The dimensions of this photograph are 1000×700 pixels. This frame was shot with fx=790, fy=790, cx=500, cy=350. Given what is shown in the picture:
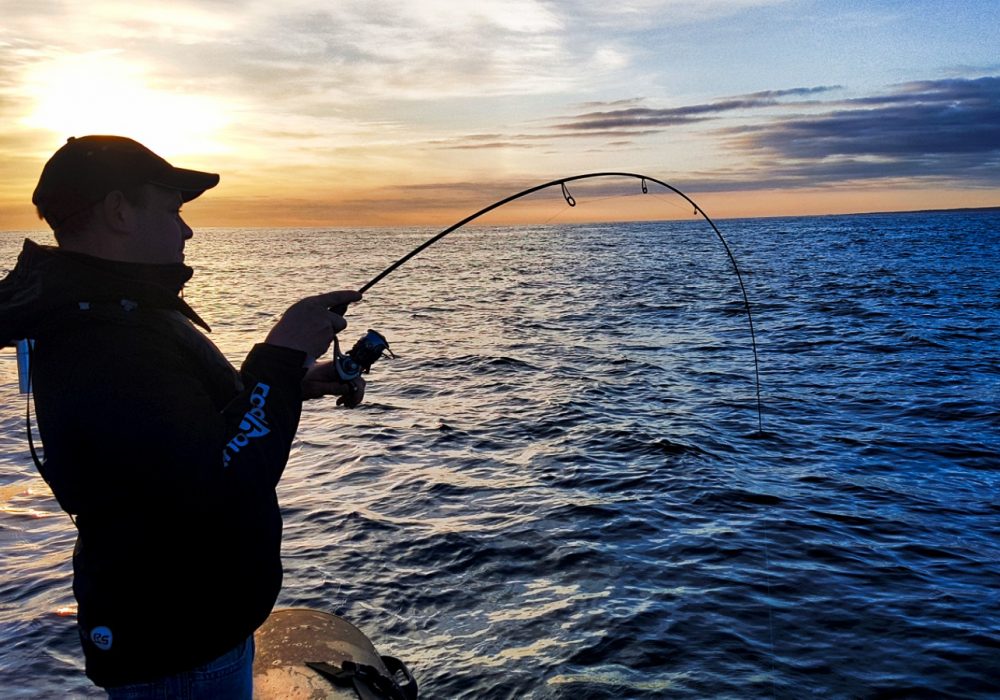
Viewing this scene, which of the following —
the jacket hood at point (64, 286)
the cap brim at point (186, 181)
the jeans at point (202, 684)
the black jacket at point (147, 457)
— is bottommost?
the jeans at point (202, 684)

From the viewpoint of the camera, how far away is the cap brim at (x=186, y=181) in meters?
2.13

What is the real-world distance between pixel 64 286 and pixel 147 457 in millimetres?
481

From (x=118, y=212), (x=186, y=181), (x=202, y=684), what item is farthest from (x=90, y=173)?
(x=202, y=684)

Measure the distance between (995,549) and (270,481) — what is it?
25.0ft

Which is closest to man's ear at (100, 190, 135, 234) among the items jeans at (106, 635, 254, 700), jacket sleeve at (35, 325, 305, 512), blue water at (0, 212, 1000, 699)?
jacket sleeve at (35, 325, 305, 512)

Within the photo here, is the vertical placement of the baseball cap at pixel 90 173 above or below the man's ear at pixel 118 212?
above

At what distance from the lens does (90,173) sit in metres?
2.02

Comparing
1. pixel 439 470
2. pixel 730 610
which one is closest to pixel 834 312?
pixel 439 470

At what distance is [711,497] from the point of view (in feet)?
29.0

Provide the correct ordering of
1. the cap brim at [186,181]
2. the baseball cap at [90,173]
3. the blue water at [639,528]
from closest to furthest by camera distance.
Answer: the baseball cap at [90,173]
the cap brim at [186,181]
the blue water at [639,528]

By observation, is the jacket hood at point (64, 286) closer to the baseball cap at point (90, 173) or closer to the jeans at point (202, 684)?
the baseball cap at point (90, 173)

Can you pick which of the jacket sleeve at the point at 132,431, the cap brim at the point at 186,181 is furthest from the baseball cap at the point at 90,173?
the jacket sleeve at the point at 132,431

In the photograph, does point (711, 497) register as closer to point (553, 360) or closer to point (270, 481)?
point (270, 481)

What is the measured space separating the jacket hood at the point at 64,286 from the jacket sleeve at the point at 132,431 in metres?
0.09
